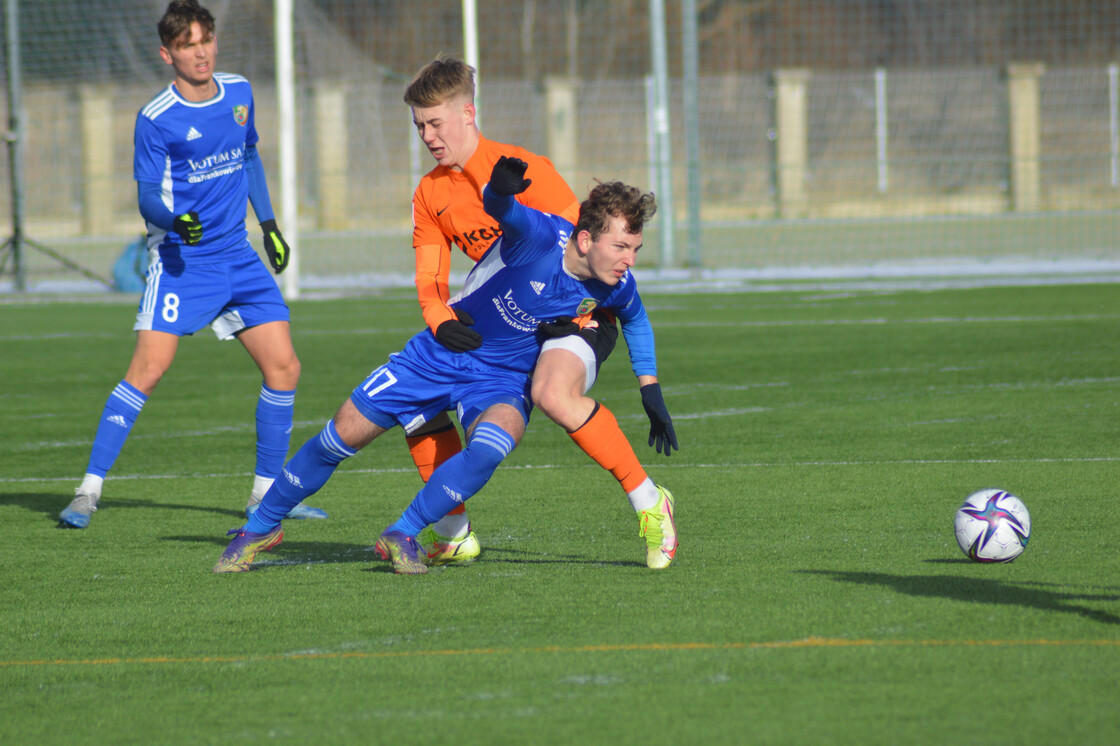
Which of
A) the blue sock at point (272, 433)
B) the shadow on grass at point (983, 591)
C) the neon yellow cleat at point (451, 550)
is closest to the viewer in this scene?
the shadow on grass at point (983, 591)

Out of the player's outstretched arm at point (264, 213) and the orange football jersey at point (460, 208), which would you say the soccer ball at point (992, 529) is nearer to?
the orange football jersey at point (460, 208)

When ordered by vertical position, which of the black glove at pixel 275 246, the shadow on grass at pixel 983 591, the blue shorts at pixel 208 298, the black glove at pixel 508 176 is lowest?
the shadow on grass at pixel 983 591

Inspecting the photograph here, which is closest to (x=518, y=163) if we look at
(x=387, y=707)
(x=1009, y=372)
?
(x=387, y=707)

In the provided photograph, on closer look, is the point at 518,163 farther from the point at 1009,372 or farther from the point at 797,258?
the point at 797,258

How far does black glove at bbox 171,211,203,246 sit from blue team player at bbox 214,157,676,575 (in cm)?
140

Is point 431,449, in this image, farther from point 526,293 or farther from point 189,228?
point 189,228

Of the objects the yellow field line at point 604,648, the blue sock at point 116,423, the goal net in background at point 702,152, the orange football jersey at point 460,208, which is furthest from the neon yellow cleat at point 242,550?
the goal net in background at point 702,152

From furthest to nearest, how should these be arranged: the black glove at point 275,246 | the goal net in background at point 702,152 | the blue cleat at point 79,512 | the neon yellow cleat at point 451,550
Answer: the goal net in background at point 702,152
the black glove at point 275,246
the blue cleat at point 79,512
the neon yellow cleat at point 451,550

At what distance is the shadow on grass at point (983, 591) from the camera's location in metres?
3.96

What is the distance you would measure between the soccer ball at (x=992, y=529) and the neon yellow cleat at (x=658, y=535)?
2.89 ft

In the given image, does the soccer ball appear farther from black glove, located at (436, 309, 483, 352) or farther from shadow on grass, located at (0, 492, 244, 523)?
shadow on grass, located at (0, 492, 244, 523)

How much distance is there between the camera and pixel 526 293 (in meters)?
4.86

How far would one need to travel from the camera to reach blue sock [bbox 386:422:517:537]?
4.65 meters

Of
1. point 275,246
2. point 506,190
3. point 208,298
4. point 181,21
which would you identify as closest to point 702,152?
point 275,246
